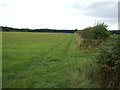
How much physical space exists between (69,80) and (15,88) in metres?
1.86

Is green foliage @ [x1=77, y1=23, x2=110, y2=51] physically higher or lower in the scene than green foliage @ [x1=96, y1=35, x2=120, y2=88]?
higher

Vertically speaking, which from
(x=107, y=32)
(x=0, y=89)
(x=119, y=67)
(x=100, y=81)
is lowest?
(x=0, y=89)

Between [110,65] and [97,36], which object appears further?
[97,36]

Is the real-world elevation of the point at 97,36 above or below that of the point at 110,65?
above

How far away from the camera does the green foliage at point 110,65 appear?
4.00 m

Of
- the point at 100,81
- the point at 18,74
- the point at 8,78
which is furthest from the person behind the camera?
the point at 18,74

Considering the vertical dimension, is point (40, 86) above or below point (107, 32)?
below

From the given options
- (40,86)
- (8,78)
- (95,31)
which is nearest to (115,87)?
(40,86)

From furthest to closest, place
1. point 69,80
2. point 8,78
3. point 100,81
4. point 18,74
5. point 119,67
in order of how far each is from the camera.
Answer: point 18,74 < point 8,78 < point 69,80 < point 100,81 < point 119,67

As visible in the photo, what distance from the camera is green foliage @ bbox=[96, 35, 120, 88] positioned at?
13.1ft

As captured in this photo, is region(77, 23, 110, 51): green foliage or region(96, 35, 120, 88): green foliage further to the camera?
region(77, 23, 110, 51): green foliage

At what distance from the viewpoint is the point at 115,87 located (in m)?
4.04

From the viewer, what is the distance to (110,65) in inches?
173

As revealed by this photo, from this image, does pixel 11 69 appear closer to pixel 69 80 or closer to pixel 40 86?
pixel 40 86
